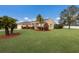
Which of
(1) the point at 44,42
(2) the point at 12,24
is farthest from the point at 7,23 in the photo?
(1) the point at 44,42

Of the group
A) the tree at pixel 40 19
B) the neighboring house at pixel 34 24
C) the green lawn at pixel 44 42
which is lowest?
the green lawn at pixel 44 42

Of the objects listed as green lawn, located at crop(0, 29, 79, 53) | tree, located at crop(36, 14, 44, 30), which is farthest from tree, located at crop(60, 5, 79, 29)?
tree, located at crop(36, 14, 44, 30)

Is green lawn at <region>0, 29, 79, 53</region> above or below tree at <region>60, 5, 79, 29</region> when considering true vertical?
below

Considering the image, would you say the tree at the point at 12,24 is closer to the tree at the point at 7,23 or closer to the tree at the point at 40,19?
the tree at the point at 7,23

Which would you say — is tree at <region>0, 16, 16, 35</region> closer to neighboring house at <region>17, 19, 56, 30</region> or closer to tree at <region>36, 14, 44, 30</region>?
neighboring house at <region>17, 19, 56, 30</region>

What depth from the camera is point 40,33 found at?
1910mm

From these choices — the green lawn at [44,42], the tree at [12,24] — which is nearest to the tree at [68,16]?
the green lawn at [44,42]

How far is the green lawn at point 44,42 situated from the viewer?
1852 mm

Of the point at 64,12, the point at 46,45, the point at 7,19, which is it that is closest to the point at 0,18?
the point at 7,19

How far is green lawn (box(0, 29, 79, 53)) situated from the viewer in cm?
185

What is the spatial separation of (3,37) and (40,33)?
16.0 inches
